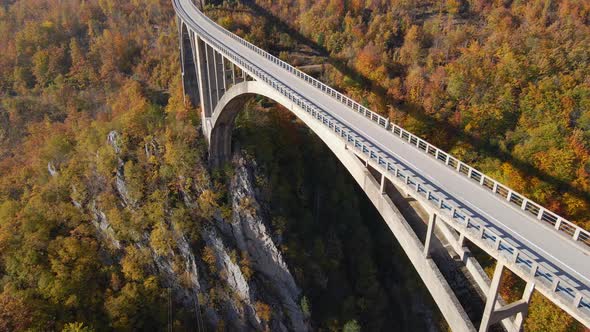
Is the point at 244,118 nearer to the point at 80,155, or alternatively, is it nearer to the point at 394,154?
the point at 80,155

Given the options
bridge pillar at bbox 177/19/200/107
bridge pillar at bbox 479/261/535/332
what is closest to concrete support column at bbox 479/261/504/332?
bridge pillar at bbox 479/261/535/332

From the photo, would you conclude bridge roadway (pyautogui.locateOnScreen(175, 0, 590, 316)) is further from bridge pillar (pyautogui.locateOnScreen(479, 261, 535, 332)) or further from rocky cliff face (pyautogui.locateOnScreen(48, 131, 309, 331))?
rocky cliff face (pyautogui.locateOnScreen(48, 131, 309, 331))

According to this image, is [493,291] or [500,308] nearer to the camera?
[493,291]

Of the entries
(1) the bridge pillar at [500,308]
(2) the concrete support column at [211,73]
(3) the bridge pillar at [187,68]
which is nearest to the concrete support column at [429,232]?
(1) the bridge pillar at [500,308]

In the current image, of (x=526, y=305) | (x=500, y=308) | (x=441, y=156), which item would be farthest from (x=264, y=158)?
(x=526, y=305)

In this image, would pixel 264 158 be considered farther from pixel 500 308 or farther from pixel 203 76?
pixel 500 308

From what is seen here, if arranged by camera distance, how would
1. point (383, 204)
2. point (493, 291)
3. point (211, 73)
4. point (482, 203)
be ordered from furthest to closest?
point (211, 73) < point (383, 204) < point (482, 203) < point (493, 291)
